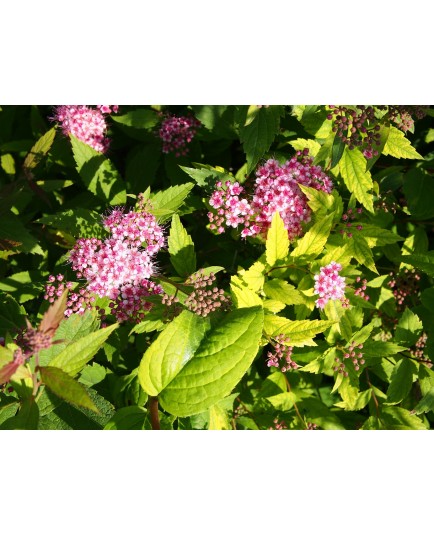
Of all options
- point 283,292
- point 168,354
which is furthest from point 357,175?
point 168,354

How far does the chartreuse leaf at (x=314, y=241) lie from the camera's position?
2.10 metres

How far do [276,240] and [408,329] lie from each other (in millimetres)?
887

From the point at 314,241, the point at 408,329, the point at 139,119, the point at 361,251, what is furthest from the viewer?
the point at 139,119

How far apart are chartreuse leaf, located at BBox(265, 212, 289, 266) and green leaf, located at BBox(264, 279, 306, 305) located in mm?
84

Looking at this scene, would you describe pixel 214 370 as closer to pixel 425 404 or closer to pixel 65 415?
pixel 65 415

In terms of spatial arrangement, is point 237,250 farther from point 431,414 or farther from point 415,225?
point 431,414

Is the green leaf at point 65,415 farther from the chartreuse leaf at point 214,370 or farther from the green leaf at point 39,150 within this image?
the green leaf at point 39,150

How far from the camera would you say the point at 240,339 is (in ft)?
5.73

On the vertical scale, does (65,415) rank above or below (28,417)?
below

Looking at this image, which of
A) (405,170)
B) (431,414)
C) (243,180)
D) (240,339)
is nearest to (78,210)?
(243,180)

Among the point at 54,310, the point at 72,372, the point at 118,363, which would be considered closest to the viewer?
the point at 54,310

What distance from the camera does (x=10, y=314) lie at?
7.53 feet

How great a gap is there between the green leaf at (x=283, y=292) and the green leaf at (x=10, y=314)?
107 centimetres

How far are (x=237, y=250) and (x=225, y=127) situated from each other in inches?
25.6
